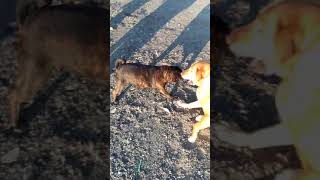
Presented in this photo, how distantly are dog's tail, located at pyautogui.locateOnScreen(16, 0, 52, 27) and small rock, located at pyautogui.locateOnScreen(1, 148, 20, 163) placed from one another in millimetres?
569

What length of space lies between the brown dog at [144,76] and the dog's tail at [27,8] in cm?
85

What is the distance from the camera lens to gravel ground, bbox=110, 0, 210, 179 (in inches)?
85.3

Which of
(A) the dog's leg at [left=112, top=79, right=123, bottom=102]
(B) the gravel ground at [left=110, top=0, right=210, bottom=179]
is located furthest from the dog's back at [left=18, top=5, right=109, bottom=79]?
(A) the dog's leg at [left=112, top=79, right=123, bottom=102]

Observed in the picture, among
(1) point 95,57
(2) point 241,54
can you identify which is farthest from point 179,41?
(2) point 241,54

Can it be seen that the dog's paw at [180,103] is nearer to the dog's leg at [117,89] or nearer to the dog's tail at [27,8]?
the dog's leg at [117,89]

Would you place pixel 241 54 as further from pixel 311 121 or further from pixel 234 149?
pixel 234 149

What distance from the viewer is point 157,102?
8.62ft

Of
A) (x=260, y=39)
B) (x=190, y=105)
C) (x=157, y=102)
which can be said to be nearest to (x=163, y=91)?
(x=157, y=102)

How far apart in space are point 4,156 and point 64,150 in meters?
0.27

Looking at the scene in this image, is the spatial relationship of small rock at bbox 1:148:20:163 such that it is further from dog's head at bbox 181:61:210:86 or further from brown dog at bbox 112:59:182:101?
dog's head at bbox 181:61:210:86

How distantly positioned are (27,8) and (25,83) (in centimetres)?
36

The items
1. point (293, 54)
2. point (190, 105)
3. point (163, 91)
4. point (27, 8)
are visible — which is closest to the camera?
point (293, 54)

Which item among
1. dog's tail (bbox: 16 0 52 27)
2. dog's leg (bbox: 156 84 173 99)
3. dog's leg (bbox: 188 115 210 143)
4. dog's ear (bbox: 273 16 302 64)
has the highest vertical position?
dog's tail (bbox: 16 0 52 27)

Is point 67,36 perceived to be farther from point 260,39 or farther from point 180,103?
point 180,103
